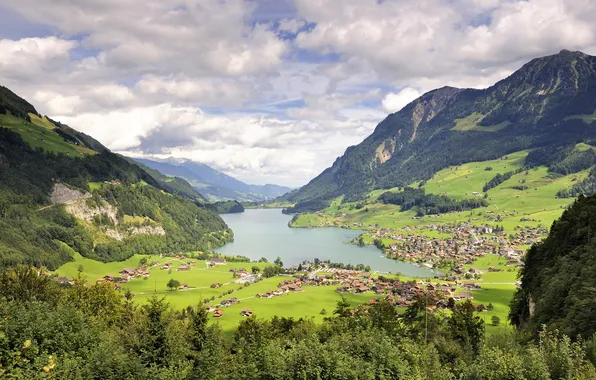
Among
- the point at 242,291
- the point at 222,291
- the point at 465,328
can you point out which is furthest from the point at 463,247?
the point at 465,328

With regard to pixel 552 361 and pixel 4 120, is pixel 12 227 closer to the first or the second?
pixel 4 120

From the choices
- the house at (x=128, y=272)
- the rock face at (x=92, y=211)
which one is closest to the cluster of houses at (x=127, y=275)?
the house at (x=128, y=272)

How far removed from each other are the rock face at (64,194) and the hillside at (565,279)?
164183mm

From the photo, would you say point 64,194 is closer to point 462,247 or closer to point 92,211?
point 92,211

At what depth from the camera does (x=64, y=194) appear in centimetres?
16288

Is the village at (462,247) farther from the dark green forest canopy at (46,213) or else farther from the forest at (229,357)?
the forest at (229,357)

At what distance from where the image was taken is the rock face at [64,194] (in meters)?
160

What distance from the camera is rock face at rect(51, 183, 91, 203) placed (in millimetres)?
159875

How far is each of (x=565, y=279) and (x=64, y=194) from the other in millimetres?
174235

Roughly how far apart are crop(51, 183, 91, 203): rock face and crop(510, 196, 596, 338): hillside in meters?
164

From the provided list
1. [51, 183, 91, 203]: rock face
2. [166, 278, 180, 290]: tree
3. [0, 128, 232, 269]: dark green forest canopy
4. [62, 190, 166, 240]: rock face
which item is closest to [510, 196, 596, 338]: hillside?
[166, 278, 180, 290]: tree

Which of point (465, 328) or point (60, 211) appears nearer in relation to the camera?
A: point (465, 328)

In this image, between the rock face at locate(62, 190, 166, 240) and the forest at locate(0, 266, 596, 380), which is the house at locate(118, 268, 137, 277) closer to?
the rock face at locate(62, 190, 166, 240)

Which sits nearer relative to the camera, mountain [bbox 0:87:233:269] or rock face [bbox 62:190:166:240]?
mountain [bbox 0:87:233:269]
